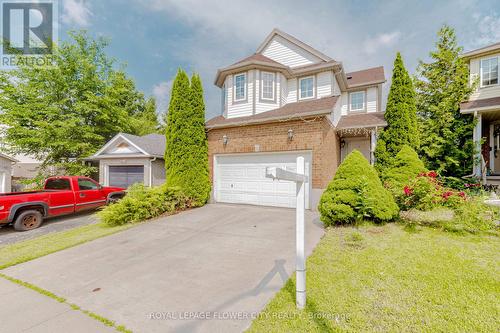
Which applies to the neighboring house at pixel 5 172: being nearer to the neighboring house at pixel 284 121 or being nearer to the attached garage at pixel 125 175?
the attached garage at pixel 125 175

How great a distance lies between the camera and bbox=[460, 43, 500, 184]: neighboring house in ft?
32.6

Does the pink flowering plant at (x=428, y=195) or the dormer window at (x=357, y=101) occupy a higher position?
the dormer window at (x=357, y=101)

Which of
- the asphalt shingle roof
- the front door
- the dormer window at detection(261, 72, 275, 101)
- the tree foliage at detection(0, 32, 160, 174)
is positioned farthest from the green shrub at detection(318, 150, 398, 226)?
the tree foliage at detection(0, 32, 160, 174)

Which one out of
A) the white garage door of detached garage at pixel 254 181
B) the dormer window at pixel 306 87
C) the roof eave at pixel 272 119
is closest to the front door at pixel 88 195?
the white garage door of detached garage at pixel 254 181

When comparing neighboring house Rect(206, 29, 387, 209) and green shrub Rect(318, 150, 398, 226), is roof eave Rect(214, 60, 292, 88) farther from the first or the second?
green shrub Rect(318, 150, 398, 226)

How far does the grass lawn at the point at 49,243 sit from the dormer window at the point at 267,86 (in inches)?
319

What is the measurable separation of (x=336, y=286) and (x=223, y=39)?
1311 centimetres

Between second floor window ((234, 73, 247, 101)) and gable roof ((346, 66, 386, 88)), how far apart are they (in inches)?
248

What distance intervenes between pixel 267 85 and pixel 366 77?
6.88 meters

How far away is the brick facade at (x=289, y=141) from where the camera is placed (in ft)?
27.2

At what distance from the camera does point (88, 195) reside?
909cm

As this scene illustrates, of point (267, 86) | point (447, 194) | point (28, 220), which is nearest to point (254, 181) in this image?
point (267, 86)

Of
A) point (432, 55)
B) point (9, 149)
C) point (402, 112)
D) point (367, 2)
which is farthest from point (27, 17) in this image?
point (432, 55)

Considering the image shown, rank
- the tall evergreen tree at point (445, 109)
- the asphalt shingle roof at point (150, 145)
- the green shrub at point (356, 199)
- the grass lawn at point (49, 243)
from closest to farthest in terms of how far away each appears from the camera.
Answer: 1. the grass lawn at point (49, 243)
2. the green shrub at point (356, 199)
3. the tall evergreen tree at point (445, 109)
4. the asphalt shingle roof at point (150, 145)
